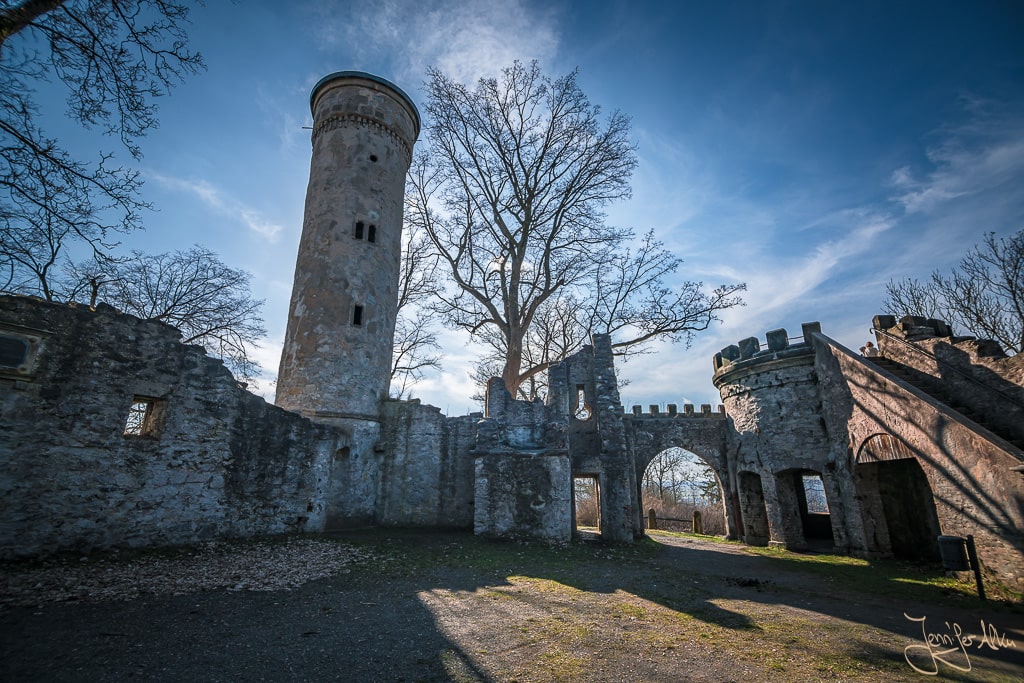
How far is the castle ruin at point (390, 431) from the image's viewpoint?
716 centimetres

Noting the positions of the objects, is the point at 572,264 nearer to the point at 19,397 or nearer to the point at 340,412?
the point at 340,412

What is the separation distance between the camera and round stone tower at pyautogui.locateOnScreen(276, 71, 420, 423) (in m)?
12.7

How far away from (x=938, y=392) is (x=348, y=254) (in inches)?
633

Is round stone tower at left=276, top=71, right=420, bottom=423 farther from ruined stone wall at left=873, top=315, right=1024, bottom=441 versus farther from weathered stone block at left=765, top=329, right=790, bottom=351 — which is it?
ruined stone wall at left=873, top=315, right=1024, bottom=441

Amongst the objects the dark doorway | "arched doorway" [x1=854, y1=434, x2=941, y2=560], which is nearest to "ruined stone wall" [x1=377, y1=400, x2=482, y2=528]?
"arched doorway" [x1=854, y1=434, x2=941, y2=560]

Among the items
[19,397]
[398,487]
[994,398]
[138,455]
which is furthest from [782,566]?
[19,397]

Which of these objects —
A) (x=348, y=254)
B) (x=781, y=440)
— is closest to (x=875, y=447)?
(x=781, y=440)

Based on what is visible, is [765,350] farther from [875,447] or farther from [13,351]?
[13,351]

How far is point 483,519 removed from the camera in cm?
1082

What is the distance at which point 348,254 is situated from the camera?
45.2 ft

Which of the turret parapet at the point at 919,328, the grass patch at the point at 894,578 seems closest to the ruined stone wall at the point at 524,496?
the grass patch at the point at 894,578

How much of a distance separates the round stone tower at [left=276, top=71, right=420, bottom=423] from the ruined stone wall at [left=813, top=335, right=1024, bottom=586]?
43.6ft

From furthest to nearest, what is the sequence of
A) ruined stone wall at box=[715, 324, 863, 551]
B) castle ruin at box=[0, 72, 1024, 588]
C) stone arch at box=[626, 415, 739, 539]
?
stone arch at box=[626, 415, 739, 539]
ruined stone wall at box=[715, 324, 863, 551]
castle ruin at box=[0, 72, 1024, 588]

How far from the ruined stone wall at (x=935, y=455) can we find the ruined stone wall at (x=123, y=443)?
13670mm
